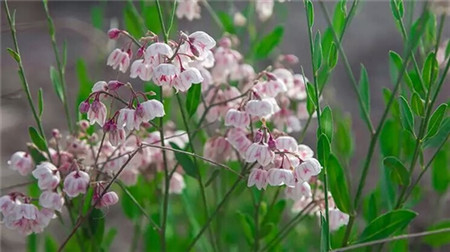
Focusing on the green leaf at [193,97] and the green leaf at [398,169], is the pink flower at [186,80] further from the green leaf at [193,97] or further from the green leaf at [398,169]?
the green leaf at [398,169]

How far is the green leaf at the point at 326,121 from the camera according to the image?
141cm

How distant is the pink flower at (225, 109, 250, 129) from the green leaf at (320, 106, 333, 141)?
132 mm

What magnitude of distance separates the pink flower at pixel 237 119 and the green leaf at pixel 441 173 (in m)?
0.77

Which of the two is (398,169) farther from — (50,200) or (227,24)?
(227,24)

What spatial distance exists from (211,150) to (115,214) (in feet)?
5.86

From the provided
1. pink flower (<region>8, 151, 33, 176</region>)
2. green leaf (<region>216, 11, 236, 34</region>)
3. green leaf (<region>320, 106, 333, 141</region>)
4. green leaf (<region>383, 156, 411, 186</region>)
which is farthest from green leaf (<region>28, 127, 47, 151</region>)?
green leaf (<region>216, 11, 236, 34</region>)

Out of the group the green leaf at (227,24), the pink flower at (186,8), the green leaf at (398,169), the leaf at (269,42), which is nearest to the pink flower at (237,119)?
the green leaf at (398,169)

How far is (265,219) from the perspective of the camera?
1696 millimetres

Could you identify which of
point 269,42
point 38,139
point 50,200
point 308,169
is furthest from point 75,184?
point 269,42

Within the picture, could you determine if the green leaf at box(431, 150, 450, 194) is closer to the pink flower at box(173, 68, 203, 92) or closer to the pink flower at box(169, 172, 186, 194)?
the pink flower at box(169, 172, 186, 194)

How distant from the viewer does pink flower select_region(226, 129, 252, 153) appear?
58.7 inches

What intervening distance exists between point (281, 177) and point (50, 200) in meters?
0.41

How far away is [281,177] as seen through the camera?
52.9 inches

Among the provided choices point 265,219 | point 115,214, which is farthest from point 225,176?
point 115,214
